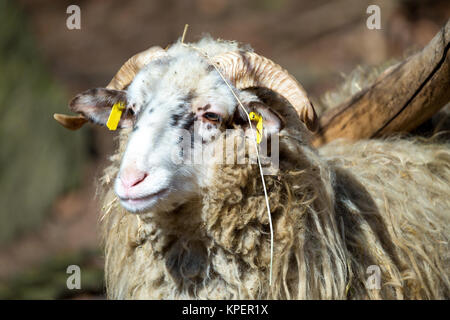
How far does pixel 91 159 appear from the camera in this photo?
807 centimetres

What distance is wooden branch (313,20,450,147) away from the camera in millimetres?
2947

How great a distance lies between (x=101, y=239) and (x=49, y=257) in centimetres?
383

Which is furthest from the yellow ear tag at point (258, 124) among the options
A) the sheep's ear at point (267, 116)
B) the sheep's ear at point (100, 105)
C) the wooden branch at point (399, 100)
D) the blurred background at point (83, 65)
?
the blurred background at point (83, 65)

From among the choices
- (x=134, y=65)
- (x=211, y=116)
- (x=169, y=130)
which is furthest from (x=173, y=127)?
(x=134, y=65)

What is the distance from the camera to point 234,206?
2312 mm

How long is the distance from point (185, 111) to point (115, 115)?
48 cm

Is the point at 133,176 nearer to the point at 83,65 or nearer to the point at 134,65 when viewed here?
the point at 134,65

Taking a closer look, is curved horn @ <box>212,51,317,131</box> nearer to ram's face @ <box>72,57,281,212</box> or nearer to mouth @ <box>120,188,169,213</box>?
ram's face @ <box>72,57,281,212</box>

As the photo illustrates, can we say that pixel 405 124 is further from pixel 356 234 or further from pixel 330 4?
pixel 330 4

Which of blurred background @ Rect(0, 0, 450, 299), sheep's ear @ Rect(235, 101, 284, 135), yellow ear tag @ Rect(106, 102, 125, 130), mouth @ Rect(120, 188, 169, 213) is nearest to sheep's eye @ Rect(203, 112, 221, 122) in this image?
sheep's ear @ Rect(235, 101, 284, 135)

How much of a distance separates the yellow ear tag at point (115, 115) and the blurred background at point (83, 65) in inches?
88.0

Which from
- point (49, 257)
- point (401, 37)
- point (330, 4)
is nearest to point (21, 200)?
point (49, 257)

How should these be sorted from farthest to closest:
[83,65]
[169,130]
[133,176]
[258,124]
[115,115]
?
1. [83,65]
2. [115,115]
3. [258,124]
4. [169,130]
5. [133,176]

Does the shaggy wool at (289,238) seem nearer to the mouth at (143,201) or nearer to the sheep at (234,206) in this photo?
the sheep at (234,206)
